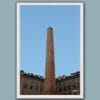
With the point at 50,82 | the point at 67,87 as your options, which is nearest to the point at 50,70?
the point at 50,82

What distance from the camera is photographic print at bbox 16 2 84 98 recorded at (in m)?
2.10

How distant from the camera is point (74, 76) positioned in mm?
2107

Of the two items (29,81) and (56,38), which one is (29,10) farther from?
(29,81)

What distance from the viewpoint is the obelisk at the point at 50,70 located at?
6.89 ft

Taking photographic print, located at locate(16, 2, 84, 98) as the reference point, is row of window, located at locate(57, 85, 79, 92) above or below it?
below

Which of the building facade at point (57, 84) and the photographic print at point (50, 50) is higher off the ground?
the photographic print at point (50, 50)

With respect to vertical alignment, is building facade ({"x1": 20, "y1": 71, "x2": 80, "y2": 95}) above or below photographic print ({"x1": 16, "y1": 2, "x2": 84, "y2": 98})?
below

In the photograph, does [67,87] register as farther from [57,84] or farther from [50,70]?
[50,70]

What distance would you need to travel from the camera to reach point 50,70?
2100 millimetres

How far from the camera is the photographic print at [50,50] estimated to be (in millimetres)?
2100

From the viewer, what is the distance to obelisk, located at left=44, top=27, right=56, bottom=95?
2100 mm

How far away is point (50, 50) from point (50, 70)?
0.64 ft

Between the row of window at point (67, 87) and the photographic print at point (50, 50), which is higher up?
the photographic print at point (50, 50)

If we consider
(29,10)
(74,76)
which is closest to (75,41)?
(74,76)
